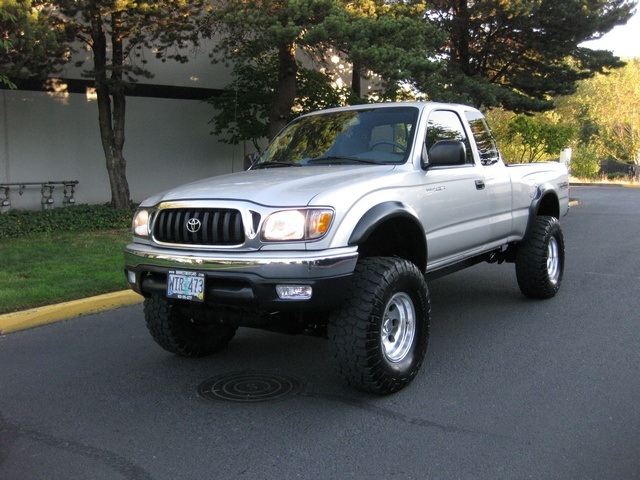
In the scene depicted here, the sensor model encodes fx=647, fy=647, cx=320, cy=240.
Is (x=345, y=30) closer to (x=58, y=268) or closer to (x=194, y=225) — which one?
(x=58, y=268)

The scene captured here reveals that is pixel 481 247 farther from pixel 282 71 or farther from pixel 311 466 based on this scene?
pixel 282 71

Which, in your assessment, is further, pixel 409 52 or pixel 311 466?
pixel 409 52

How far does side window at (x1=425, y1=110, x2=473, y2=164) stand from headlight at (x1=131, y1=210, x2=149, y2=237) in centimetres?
232

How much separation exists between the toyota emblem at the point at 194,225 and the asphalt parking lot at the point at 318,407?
3.77 feet

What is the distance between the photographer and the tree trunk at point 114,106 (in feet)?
39.9

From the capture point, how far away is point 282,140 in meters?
6.01

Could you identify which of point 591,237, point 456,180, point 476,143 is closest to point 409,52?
point 591,237

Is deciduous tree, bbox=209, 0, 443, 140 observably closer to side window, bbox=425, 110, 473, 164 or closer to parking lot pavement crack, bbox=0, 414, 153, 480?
side window, bbox=425, 110, 473, 164

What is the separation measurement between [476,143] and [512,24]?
46.2 ft

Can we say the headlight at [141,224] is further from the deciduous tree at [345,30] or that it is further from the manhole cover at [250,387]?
the deciduous tree at [345,30]

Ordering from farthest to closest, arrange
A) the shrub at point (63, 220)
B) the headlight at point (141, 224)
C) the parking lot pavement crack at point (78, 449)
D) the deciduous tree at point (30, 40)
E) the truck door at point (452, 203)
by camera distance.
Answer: the shrub at point (63, 220), the deciduous tree at point (30, 40), the truck door at point (452, 203), the headlight at point (141, 224), the parking lot pavement crack at point (78, 449)

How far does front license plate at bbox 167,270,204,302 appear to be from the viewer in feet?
13.5

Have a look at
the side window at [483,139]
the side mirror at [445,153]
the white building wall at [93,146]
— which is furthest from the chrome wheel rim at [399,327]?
the white building wall at [93,146]

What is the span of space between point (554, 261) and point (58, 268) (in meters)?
6.07
